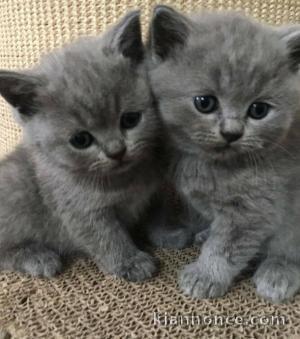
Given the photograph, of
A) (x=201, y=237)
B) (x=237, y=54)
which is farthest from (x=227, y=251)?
(x=237, y=54)

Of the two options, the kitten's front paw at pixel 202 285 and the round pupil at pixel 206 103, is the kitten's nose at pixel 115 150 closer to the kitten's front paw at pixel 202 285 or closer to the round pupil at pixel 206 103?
the round pupil at pixel 206 103

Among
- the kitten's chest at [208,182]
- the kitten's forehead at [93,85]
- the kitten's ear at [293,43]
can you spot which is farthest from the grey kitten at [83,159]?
the kitten's ear at [293,43]

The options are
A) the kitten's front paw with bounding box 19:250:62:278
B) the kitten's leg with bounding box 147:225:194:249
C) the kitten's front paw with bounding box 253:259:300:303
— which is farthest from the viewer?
the kitten's leg with bounding box 147:225:194:249

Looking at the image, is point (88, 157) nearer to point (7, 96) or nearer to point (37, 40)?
point (7, 96)

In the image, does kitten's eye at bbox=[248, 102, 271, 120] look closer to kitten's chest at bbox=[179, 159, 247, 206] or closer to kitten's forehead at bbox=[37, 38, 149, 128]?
kitten's chest at bbox=[179, 159, 247, 206]

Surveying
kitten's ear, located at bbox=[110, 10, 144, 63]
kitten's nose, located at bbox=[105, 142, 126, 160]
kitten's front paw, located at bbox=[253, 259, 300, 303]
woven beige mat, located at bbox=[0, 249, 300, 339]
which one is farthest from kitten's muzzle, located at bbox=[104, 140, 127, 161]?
kitten's front paw, located at bbox=[253, 259, 300, 303]

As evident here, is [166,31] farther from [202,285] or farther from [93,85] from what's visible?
[202,285]
